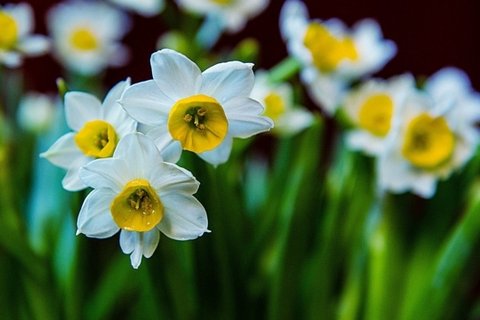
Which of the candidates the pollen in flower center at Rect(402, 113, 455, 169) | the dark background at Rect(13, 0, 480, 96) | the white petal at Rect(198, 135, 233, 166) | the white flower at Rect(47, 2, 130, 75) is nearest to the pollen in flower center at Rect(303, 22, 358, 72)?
the pollen in flower center at Rect(402, 113, 455, 169)

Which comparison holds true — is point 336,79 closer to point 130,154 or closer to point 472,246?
point 472,246

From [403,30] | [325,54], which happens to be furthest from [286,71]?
[403,30]

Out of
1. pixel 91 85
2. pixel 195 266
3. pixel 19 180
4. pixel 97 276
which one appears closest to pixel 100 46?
pixel 91 85

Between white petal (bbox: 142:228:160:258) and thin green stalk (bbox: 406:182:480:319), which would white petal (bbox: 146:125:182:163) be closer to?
white petal (bbox: 142:228:160:258)

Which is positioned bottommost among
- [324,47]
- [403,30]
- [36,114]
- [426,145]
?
[426,145]

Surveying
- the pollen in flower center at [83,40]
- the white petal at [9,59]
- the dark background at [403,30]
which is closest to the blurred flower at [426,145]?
the white petal at [9,59]

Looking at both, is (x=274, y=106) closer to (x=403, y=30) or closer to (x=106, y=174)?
(x=106, y=174)
